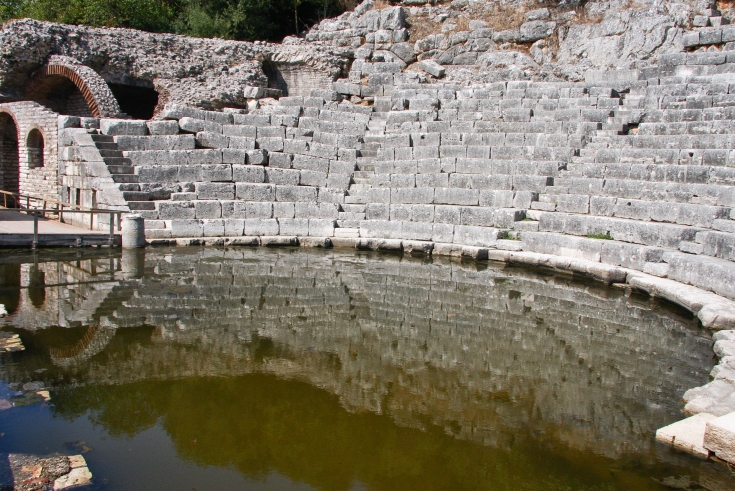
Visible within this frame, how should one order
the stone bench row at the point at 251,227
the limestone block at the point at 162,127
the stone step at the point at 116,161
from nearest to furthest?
the stone bench row at the point at 251,227, the stone step at the point at 116,161, the limestone block at the point at 162,127

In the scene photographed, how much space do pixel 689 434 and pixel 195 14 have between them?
21743mm

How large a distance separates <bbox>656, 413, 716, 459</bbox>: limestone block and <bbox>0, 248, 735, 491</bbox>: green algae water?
0.34ft

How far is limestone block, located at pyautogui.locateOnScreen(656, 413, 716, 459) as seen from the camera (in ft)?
14.5

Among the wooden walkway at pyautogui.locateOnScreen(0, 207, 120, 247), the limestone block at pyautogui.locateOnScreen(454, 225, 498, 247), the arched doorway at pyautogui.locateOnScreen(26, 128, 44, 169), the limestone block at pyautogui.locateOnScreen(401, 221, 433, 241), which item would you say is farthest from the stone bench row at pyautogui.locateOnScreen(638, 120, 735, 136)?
the arched doorway at pyautogui.locateOnScreen(26, 128, 44, 169)

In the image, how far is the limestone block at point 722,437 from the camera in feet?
13.7

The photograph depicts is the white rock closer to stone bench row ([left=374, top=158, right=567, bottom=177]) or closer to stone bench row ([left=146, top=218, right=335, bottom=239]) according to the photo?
stone bench row ([left=146, top=218, right=335, bottom=239])

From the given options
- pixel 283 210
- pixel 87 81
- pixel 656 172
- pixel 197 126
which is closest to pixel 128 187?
pixel 197 126

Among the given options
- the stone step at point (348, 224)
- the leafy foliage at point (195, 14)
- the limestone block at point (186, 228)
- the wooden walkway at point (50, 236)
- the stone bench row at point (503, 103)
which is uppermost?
the leafy foliage at point (195, 14)

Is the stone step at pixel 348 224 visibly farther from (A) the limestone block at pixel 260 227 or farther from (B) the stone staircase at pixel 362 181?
(A) the limestone block at pixel 260 227

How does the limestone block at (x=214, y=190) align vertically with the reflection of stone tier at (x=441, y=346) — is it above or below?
above

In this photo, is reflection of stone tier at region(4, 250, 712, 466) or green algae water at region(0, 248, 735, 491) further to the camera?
reflection of stone tier at region(4, 250, 712, 466)

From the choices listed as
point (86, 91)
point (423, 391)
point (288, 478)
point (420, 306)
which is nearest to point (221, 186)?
point (86, 91)

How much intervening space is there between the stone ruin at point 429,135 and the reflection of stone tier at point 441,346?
1384 mm

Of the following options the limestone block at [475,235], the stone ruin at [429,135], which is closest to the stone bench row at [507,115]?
the stone ruin at [429,135]
